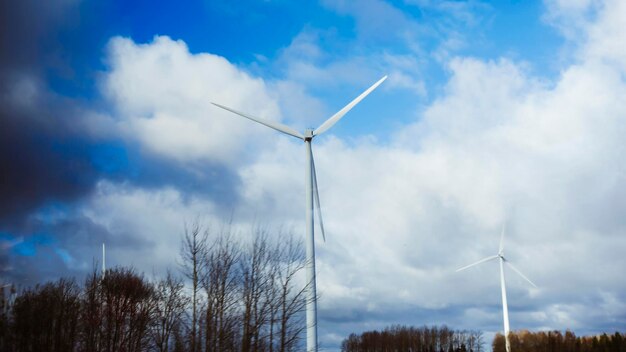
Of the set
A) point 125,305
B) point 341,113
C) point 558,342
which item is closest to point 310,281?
point 341,113

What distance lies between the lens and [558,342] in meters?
134

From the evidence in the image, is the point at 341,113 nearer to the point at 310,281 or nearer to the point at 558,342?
the point at 310,281

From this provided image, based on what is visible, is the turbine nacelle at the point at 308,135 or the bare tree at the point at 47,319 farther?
the bare tree at the point at 47,319

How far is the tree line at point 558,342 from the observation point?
113 meters

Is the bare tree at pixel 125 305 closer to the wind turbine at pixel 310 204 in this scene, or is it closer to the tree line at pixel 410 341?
the wind turbine at pixel 310 204

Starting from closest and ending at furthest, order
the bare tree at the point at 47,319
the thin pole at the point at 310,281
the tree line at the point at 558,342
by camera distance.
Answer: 1. the thin pole at the point at 310,281
2. the bare tree at the point at 47,319
3. the tree line at the point at 558,342

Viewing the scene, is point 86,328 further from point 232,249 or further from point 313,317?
point 313,317

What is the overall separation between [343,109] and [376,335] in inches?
5817

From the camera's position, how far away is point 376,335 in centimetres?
17638

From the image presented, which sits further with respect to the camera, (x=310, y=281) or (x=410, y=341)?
(x=410, y=341)

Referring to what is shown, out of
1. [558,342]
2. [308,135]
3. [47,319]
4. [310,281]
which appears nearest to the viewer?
[310,281]

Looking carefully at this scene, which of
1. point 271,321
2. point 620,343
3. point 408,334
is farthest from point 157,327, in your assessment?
point 408,334

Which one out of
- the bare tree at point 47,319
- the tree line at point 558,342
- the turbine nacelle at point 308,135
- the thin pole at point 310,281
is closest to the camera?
the thin pole at point 310,281

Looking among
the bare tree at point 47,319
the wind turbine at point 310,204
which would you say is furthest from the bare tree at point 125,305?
the wind turbine at point 310,204
